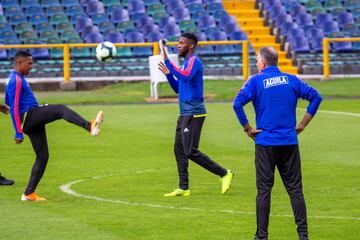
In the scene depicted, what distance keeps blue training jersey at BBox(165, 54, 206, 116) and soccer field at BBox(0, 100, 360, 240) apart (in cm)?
122

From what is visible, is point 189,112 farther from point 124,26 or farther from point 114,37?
point 124,26

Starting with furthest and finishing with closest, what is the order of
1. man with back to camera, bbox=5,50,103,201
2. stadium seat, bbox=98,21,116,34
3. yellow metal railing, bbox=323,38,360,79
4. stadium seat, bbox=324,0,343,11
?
stadium seat, bbox=324,0,343,11, stadium seat, bbox=98,21,116,34, yellow metal railing, bbox=323,38,360,79, man with back to camera, bbox=5,50,103,201

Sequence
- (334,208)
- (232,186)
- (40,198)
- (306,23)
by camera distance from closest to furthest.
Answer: (334,208), (40,198), (232,186), (306,23)

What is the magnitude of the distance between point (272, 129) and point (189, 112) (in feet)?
12.9

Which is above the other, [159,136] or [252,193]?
[252,193]

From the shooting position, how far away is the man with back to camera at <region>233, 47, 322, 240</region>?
1034 centimetres

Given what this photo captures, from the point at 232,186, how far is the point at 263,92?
515 cm

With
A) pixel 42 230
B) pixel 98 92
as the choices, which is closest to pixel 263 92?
pixel 42 230

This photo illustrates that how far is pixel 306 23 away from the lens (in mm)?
40344

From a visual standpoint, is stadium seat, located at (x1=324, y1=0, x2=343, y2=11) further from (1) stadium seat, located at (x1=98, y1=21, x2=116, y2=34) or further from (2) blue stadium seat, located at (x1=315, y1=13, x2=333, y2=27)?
(1) stadium seat, located at (x1=98, y1=21, x2=116, y2=34)

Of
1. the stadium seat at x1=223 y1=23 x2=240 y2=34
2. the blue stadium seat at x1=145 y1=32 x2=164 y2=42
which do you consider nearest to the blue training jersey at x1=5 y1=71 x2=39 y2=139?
the blue stadium seat at x1=145 y1=32 x2=164 y2=42

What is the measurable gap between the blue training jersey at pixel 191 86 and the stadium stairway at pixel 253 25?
23252 millimetres

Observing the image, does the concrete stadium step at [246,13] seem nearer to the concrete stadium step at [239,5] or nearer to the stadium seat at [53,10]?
the concrete stadium step at [239,5]

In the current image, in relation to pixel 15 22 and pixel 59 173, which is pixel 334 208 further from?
pixel 15 22
